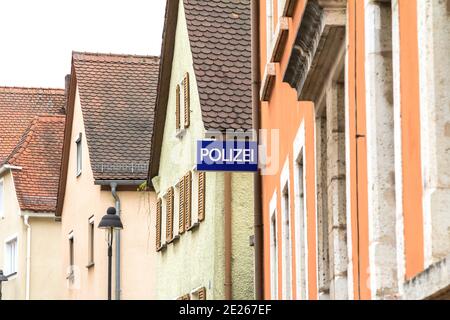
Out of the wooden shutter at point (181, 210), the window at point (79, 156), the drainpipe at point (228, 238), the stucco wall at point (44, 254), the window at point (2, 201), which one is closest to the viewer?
the drainpipe at point (228, 238)

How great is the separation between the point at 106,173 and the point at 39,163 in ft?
37.1

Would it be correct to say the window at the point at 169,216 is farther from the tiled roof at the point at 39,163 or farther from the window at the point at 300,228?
the window at the point at 300,228

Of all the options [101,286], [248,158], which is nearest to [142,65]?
[101,286]

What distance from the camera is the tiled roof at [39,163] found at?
50.2 metres

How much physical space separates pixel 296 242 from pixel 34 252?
→ 35.4m

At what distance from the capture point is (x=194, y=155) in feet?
101

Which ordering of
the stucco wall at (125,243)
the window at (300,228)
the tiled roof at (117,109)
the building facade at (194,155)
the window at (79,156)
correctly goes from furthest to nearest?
the window at (79,156), the tiled roof at (117,109), the stucco wall at (125,243), the building facade at (194,155), the window at (300,228)

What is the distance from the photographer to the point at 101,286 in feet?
132

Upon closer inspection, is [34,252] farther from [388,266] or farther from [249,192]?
[388,266]

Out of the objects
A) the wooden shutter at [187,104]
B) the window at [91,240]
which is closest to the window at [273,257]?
the wooden shutter at [187,104]

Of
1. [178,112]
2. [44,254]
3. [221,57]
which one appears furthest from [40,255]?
[221,57]

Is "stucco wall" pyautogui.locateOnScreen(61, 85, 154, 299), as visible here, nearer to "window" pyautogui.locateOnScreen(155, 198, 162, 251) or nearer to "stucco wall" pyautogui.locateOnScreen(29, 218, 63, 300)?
"window" pyautogui.locateOnScreen(155, 198, 162, 251)

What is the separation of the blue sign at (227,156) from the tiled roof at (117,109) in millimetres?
20967

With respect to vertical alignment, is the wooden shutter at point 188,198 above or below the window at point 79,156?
below
